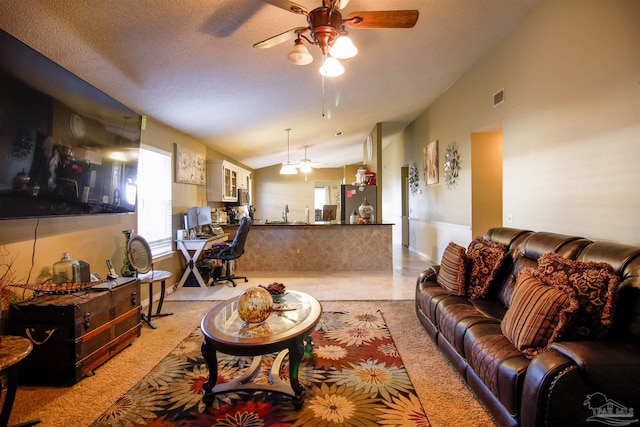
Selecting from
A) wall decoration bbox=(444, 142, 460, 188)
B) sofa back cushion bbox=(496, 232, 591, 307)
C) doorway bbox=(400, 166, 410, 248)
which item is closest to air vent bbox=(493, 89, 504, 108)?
wall decoration bbox=(444, 142, 460, 188)

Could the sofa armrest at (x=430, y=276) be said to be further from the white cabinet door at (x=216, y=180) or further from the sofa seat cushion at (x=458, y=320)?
the white cabinet door at (x=216, y=180)

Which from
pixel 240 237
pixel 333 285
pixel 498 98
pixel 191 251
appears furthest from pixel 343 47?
pixel 191 251

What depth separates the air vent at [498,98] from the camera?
12.8 feet

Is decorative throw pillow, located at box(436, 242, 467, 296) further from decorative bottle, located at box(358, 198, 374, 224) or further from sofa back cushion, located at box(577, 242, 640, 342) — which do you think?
decorative bottle, located at box(358, 198, 374, 224)

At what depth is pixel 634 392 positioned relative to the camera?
4.29 ft

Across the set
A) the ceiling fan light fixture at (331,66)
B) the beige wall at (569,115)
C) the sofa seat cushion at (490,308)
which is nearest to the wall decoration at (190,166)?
the ceiling fan light fixture at (331,66)

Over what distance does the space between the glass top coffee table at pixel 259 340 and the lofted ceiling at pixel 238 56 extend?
2.02 meters

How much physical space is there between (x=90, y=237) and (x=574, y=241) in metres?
3.93

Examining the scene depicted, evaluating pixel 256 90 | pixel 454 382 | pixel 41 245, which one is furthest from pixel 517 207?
pixel 41 245

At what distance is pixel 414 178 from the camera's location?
7434 millimetres

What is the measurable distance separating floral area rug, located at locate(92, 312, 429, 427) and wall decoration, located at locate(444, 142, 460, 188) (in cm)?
342

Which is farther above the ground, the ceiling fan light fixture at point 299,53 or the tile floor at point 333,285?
the ceiling fan light fixture at point 299,53

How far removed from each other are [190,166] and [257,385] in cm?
375

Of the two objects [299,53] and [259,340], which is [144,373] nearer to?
[259,340]
